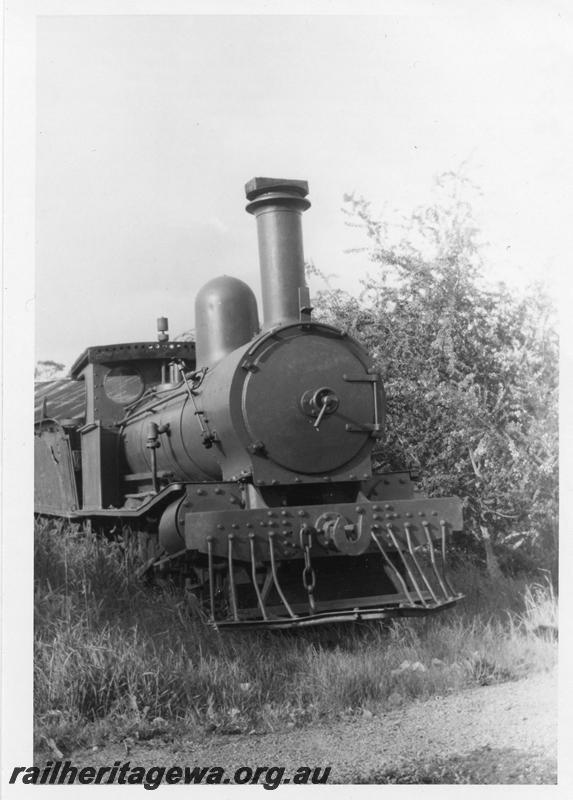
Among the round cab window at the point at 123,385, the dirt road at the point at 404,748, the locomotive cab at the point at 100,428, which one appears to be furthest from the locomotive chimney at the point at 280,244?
the round cab window at the point at 123,385

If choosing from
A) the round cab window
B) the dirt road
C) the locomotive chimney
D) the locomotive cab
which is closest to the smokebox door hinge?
the locomotive chimney

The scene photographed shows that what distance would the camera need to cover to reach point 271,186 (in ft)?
20.9

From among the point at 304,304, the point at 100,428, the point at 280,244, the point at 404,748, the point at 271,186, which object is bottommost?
the point at 404,748

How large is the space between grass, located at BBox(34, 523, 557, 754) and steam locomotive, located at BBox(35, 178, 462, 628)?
29 centimetres

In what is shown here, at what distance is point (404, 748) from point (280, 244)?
3.49 m

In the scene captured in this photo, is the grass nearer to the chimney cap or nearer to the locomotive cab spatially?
the locomotive cab

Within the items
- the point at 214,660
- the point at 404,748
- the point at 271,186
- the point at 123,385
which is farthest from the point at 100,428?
the point at 404,748

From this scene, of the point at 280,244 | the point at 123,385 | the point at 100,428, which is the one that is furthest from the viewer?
the point at 123,385

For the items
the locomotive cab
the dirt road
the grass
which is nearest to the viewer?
the dirt road

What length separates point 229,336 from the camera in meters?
6.86

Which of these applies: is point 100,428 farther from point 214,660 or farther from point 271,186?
point 214,660

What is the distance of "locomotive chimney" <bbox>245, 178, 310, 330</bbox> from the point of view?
636cm

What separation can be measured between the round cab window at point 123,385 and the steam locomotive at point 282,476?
70.1 inches

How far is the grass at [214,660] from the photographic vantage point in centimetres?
505
